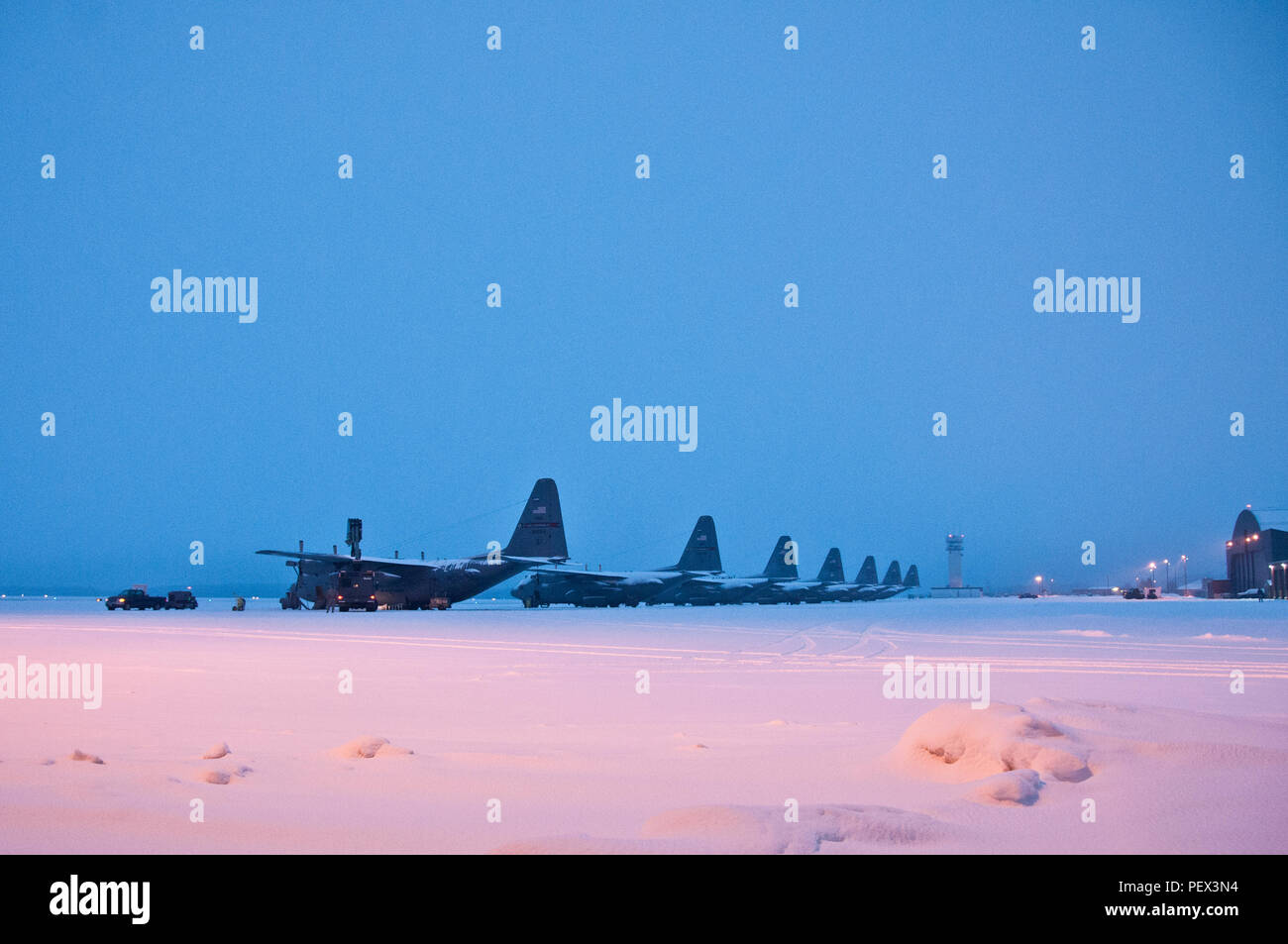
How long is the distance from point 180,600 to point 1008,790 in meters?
65.1

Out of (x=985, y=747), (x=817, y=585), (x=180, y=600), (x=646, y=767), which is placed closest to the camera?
(x=985, y=747)

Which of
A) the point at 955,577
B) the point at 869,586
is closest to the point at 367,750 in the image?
→ the point at 869,586

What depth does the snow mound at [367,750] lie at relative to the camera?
691cm

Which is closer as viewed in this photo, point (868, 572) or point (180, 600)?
point (180, 600)

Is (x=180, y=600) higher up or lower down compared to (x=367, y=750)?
lower down

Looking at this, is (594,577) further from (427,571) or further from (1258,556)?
(1258,556)

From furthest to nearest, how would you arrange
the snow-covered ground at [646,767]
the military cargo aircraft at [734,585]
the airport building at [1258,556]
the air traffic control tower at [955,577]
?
1. the air traffic control tower at [955,577]
2. the airport building at [1258,556]
3. the military cargo aircraft at [734,585]
4. the snow-covered ground at [646,767]

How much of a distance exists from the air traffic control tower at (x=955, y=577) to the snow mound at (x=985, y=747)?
176 metres

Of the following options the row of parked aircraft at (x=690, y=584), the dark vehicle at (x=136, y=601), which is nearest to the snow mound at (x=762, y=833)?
the row of parked aircraft at (x=690, y=584)

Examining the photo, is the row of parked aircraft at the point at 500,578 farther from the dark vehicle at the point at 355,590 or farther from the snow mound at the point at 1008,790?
the snow mound at the point at 1008,790

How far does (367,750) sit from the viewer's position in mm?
6949

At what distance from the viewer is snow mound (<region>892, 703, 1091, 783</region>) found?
19.3 ft
